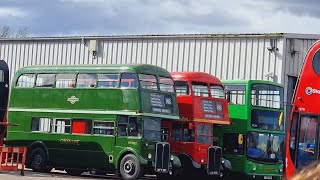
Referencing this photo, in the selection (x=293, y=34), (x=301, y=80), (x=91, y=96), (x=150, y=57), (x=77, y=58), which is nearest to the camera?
(x=301, y=80)

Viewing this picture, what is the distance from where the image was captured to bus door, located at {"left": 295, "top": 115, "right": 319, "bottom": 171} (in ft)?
62.1

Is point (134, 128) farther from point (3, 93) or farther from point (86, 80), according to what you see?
point (3, 93)

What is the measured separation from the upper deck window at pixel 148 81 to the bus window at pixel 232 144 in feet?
13.5

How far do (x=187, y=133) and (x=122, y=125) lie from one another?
241 centimetres

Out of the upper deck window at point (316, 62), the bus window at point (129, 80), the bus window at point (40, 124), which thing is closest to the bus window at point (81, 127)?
the bus window at point (40, 124)

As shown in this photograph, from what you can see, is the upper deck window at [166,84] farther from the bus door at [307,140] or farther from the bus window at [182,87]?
the bus door at [307,140]

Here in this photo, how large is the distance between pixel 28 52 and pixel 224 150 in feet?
47.2

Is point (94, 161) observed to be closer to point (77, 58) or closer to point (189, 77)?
point (189, 77)

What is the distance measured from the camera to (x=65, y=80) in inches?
844

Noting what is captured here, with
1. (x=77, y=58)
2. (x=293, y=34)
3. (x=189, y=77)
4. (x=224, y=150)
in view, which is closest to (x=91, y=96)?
(x=189, y=77)

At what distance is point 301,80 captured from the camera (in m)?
18.8

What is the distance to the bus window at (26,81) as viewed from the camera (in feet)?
73.1

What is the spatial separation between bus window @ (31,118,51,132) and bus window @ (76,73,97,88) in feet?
5.91

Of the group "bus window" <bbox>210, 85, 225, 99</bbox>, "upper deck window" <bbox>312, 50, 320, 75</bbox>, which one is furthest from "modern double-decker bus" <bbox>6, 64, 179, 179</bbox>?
"upper deck window" <bbox>312, 50, 320, 75</bbox>
